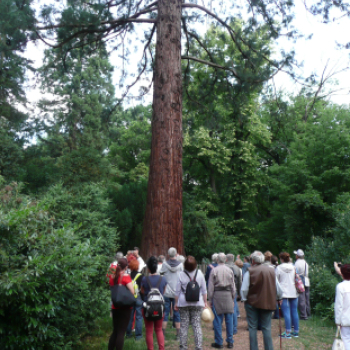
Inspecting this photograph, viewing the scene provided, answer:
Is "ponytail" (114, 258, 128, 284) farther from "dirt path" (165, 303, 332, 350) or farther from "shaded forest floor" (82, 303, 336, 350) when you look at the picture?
"dirt path" (165, 303, 332, 350)

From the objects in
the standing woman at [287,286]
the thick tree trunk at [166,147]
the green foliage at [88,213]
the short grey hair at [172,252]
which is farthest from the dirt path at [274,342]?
the thick tree trunk at [166,147]

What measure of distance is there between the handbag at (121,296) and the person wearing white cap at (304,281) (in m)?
5.27

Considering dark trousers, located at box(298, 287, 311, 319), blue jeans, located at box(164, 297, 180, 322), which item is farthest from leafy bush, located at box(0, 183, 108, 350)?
dark trousers, located at box(298, 287, 311, 319)

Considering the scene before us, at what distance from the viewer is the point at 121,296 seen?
6.15 meters

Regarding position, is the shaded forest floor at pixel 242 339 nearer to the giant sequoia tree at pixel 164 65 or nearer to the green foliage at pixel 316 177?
the giant sequoia tree at pixel 164 65

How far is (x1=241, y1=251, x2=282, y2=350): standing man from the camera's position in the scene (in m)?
6.48

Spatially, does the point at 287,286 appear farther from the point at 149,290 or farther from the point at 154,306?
the point at 154,306

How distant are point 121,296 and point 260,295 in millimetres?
2147

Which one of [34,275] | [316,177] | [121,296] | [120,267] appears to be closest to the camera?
[34,275]

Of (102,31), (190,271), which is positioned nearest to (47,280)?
(190,271)

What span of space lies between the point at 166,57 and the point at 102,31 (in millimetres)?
2360

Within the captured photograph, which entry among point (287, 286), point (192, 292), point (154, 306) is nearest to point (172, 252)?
point (192, 292)

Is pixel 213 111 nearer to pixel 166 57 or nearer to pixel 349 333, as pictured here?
pixel 166 57

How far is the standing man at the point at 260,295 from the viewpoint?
6.48 m
